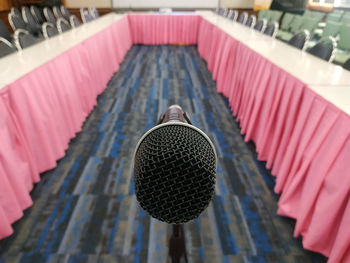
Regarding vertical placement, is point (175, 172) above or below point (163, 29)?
above

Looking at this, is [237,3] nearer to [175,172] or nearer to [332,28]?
[332,28]

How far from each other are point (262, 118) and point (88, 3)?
764 cm

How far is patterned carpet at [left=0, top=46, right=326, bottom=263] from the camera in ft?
4.49

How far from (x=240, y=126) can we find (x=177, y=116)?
2.01 m

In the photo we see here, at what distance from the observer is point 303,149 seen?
4.61 ft

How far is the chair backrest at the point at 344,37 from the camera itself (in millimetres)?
3820

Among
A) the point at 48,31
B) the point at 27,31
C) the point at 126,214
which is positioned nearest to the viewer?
the point at 126,214

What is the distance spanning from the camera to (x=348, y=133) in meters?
1.12

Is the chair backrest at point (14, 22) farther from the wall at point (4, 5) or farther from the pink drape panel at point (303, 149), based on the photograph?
the pink drape panel at point (303, 149)

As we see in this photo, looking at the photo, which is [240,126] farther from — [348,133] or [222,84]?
[348,133]

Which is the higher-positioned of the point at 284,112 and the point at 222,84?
the point at 284,112

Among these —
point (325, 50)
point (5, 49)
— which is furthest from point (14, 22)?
point (325, 50)

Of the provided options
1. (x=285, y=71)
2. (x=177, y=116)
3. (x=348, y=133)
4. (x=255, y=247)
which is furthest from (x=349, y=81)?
(x=177, y=116)

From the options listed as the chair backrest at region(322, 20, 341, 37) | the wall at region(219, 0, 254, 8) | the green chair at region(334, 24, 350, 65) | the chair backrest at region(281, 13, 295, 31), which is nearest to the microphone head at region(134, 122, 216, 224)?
the green chair at region(334, 24, 350, 65)
